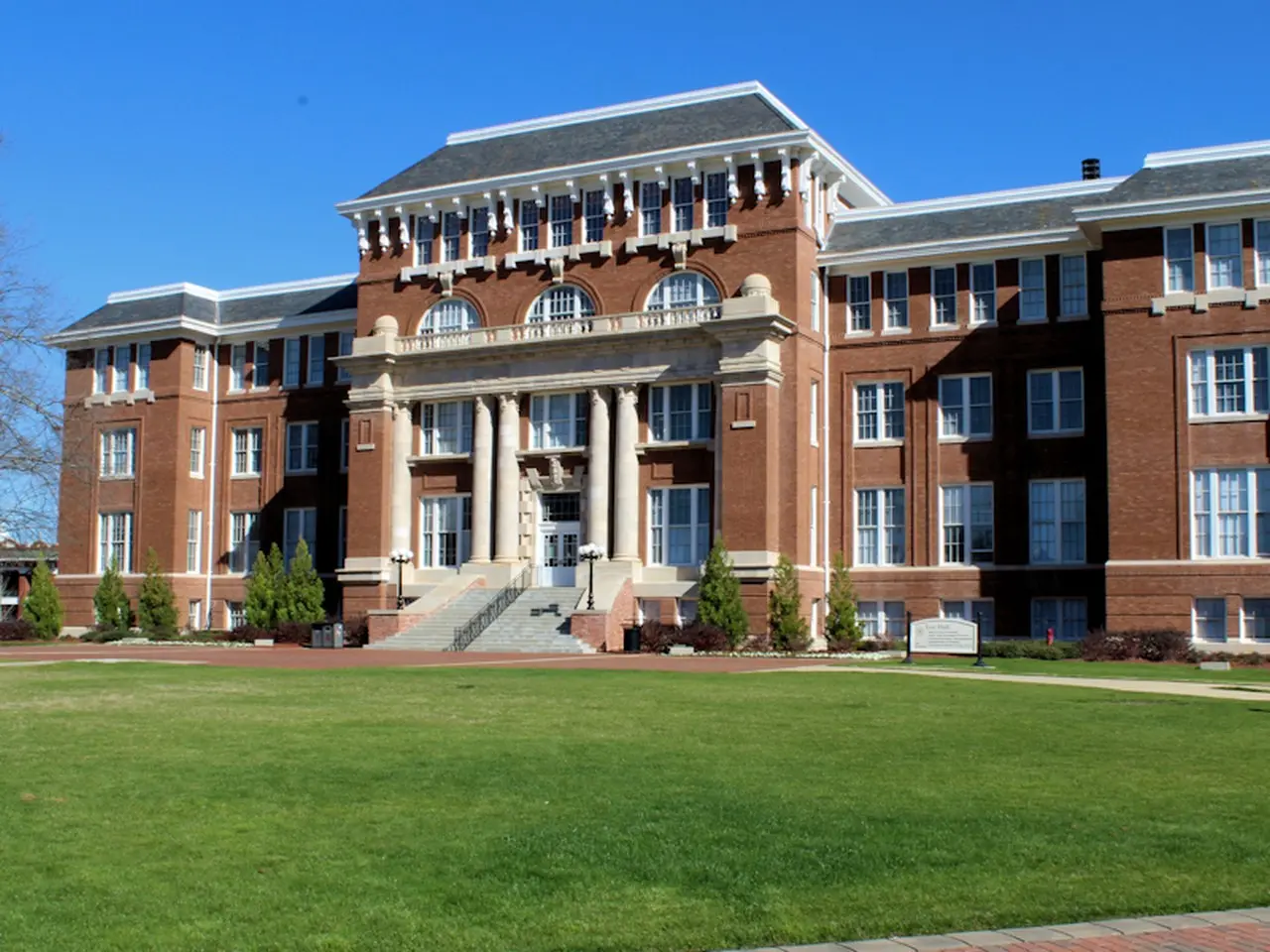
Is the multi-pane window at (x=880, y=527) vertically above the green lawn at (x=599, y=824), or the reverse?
the multi-pane window at (x=880, y=527)

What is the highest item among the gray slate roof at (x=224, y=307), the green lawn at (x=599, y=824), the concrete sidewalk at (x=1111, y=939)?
the gray slate roof at (x=224, y=307)

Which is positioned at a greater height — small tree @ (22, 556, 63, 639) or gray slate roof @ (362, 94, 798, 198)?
gray slate roof @ (362, 94, 798, 198)

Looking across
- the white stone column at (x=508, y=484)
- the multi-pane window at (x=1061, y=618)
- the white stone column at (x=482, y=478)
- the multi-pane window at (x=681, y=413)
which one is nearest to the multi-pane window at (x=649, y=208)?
the multi-pane window at (x=681, y=413)

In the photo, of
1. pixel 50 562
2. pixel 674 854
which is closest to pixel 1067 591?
pixel 674 854

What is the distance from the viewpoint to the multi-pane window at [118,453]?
59906 mm

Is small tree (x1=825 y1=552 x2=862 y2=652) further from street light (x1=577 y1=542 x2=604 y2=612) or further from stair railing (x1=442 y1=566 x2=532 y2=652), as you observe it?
stair railing (x1=442 y1=566 x2=532 y2=652)

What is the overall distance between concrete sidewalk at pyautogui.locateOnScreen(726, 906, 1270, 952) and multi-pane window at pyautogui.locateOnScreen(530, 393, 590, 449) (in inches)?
1617

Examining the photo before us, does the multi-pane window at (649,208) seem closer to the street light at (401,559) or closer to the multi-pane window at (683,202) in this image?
the multi-pane window at (683,202)

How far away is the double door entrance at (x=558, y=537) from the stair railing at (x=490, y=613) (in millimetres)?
925

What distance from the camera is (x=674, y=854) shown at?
9.72m

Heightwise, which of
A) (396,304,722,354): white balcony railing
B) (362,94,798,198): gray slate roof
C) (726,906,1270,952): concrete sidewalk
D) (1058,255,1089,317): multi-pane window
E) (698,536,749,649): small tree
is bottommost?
(726,906,1270,952): concrete sidewalk

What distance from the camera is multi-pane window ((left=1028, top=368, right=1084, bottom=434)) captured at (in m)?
44.8

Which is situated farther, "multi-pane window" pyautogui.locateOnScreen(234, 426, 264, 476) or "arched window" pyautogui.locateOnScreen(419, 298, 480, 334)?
"multi-pane window" pyautogui.locateOnScreen(234, 426, 264, 476)

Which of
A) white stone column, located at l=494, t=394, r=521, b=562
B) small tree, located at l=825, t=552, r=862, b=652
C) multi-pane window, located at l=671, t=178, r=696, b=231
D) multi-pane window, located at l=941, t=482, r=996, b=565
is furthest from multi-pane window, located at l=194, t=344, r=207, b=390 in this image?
multi-pane window, located at l=941, t=482, r=996, b=565
